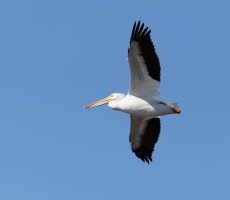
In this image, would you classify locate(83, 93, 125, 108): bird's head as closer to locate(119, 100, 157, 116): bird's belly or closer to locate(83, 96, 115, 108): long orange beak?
locate(83, 96, 115, 108): long orange beak

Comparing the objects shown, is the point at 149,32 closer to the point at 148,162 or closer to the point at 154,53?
the point at 154,53

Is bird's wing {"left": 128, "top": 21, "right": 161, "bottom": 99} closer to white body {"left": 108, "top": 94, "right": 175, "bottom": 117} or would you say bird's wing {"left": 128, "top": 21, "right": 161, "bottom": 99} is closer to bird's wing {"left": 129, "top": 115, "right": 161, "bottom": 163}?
white body {"left": 108, "top": 94, "right": 175, "bottom": 117}

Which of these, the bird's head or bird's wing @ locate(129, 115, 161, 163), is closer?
the bird's head

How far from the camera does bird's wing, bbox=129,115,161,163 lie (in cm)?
1777

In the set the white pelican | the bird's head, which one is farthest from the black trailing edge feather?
the bird's head

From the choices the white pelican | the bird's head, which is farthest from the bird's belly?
the bird's head

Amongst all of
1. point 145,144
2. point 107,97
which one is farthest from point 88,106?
point 145,144

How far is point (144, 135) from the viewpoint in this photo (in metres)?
17.9

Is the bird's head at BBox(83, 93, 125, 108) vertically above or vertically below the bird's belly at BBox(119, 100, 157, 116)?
above

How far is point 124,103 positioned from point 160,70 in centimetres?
131

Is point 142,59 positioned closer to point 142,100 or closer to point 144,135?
point 142,100

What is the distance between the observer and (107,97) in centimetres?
1808

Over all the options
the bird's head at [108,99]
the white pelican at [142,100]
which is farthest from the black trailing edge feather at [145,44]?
the bird's head at [108,99]

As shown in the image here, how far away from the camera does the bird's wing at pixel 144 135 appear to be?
699 inches
